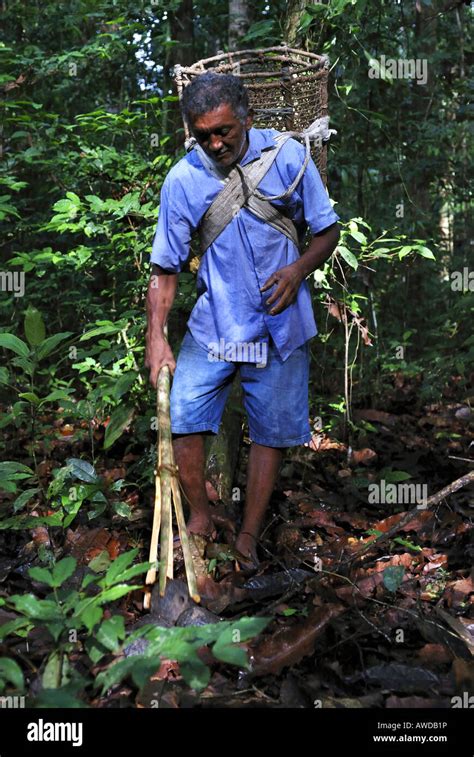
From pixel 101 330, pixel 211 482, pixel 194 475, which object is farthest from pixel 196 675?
pixel 101 330

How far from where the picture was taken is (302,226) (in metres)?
3.37

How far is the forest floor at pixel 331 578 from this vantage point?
241 cm

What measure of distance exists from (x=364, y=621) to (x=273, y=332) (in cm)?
112

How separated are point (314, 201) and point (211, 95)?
574 millimetres

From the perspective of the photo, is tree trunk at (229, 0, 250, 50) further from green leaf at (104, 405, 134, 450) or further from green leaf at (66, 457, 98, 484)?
green leaf at (66, 457, 98, 484)

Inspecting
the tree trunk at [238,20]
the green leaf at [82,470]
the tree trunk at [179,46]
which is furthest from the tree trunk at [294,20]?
the green leaf at [82,470]

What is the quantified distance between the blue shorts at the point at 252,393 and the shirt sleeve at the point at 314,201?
507mm

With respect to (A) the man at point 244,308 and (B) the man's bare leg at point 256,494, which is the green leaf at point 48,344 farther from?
(B) the man's bare leg at point 256,494

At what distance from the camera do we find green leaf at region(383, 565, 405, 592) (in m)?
2.82

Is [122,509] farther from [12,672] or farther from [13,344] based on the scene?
[12,672]

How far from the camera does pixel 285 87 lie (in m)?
3.56

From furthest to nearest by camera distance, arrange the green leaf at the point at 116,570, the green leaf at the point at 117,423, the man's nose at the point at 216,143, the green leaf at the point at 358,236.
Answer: the green leaf at the point at 358,236 → the green leaf at the point at 117,423 → the man's nose at the point at 216,143 → the green leaf at the point at 116,570
